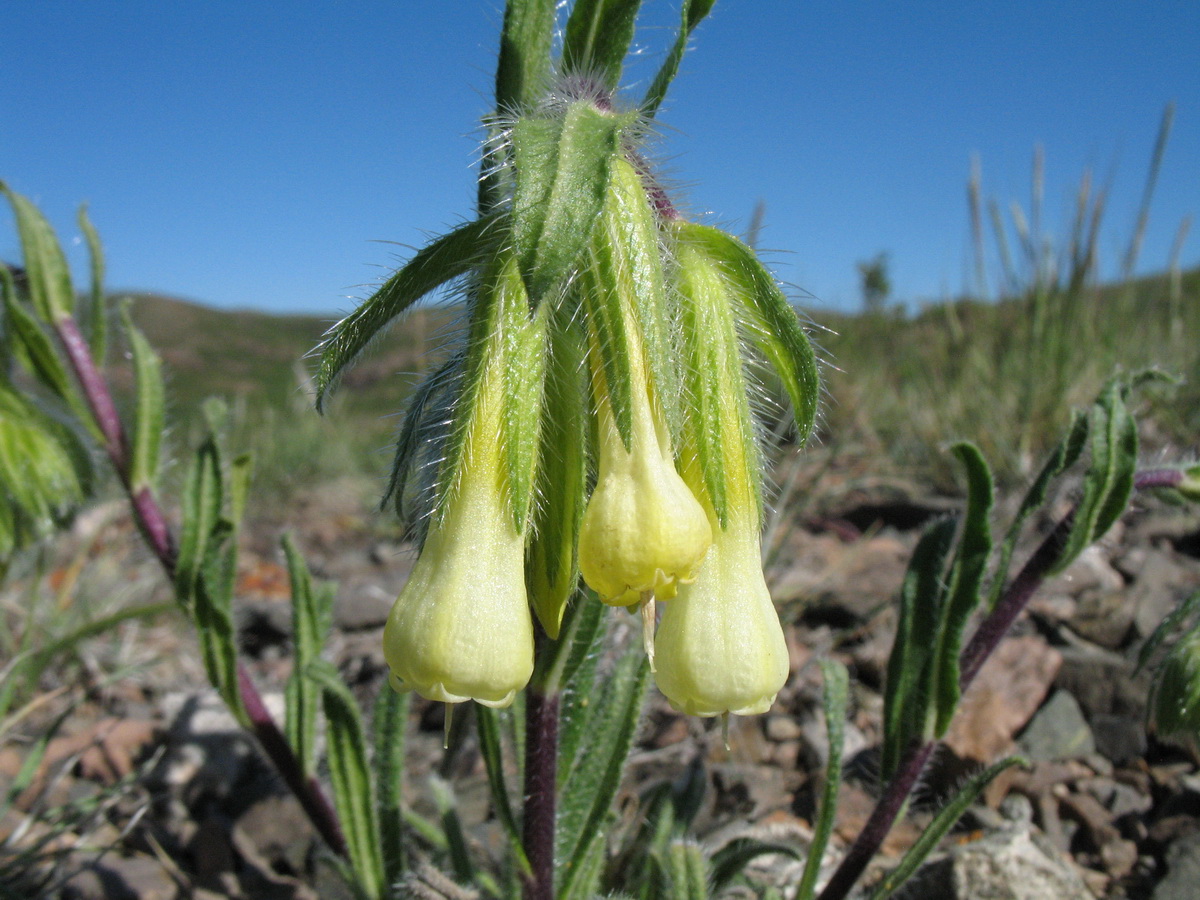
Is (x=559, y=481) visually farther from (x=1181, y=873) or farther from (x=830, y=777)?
(x=1181, y=873)

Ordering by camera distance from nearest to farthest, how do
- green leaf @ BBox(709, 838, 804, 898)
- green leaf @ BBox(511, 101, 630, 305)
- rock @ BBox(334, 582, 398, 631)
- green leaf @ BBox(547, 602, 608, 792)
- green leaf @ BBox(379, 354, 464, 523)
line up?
green leaf @ BBox(511, 101, 630, 305) < green leaf @ BBox(379, 354, 464, 523) < green leaf @ BBox(547, 602, 608, 792) < green leaf @ BBox(709, 838, 804, 898) < rock @ BBox(334, 582, 398, 631)

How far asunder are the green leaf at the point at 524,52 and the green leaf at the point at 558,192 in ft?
1.23

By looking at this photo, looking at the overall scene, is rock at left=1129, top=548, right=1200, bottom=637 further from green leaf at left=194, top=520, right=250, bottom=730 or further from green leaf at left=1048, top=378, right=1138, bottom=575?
green leaf at left=194, top=520, right=250, bottom=730

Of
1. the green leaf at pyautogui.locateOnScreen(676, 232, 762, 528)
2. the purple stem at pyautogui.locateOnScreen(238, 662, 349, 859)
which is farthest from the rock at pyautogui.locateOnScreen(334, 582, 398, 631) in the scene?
the green leaf at pyautogui.locateOnScreen(676, 232, 762, 528)

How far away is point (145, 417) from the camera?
2.26 meters

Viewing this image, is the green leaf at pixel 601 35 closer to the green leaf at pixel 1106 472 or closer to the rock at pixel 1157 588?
the green leaf at pixel 1106 472

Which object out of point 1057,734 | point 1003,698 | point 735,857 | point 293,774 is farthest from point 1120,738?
point 293,774

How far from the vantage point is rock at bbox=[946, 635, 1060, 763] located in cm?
259

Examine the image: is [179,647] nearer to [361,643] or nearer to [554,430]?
[361,643]

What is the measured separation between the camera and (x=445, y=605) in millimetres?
1070

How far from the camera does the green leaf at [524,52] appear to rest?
141cm

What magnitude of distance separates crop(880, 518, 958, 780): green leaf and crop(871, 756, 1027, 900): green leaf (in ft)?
0.44

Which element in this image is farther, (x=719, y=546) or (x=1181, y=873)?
(x=1181, y=873)

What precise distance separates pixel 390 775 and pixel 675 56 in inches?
66.4
